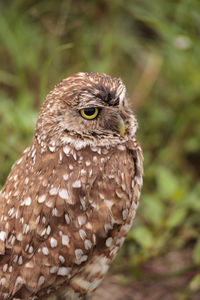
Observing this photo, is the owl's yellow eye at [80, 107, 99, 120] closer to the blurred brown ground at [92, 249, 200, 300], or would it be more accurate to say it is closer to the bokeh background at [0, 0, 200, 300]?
the bokeh background at [0, 0, 200, 300]

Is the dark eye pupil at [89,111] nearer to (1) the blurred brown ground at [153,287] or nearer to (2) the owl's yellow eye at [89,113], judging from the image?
(2) the owl's yellow eye at [89,113]

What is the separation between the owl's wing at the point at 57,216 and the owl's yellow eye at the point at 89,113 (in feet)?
0.54

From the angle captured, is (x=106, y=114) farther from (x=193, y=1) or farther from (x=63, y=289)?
(x=193, y=1)

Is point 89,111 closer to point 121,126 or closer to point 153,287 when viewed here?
point 121,126

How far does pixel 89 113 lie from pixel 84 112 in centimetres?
2

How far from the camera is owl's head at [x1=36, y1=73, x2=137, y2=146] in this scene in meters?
2.11

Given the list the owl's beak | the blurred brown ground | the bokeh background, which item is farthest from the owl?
the blurred brown ground

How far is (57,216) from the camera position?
2.12 meters

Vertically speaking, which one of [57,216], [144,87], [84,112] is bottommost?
[57,216]

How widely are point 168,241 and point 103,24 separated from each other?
7.96 ft

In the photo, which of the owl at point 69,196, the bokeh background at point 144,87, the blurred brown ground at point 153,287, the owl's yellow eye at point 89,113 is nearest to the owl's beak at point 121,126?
the owl at point 69,196

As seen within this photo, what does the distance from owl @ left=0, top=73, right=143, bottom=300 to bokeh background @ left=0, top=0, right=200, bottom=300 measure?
0.36 m

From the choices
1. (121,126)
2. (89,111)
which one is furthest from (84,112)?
(121,126)

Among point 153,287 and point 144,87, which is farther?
point 144,87
